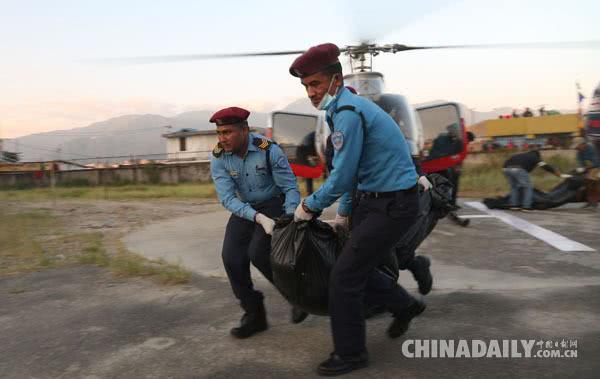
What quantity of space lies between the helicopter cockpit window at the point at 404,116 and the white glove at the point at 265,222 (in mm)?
5189

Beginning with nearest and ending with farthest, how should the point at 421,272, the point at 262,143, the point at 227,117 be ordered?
1. the point at 227,117
2. the point at 262,143
3. the point at 421,272

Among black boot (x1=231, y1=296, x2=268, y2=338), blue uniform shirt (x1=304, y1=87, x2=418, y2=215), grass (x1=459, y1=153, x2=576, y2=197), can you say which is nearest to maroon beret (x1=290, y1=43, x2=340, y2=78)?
blue uniform shirt (x1=304, y1=87, x2=418, y2=215)

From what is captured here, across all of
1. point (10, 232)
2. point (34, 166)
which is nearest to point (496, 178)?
point (10, 232)

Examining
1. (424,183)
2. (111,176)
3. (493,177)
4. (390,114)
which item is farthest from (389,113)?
(111,176)

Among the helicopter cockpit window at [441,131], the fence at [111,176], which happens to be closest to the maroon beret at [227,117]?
the helicopter cockpit window at [441,131]

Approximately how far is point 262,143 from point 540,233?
5.17m

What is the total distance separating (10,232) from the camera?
9.32 m

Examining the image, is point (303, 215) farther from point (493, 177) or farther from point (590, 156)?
point (493, 177)

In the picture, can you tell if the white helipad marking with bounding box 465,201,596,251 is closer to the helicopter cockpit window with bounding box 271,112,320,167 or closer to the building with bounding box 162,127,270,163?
the helicopter cockpit window with bounding box 271,112,320,167

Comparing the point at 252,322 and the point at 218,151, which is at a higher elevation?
the point at 218,151

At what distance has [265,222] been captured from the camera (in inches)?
128

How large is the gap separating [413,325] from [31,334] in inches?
115

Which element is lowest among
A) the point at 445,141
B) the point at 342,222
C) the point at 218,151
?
the point at 342,222

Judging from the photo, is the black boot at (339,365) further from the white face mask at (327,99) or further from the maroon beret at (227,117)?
the maroon beret at (227,117)
